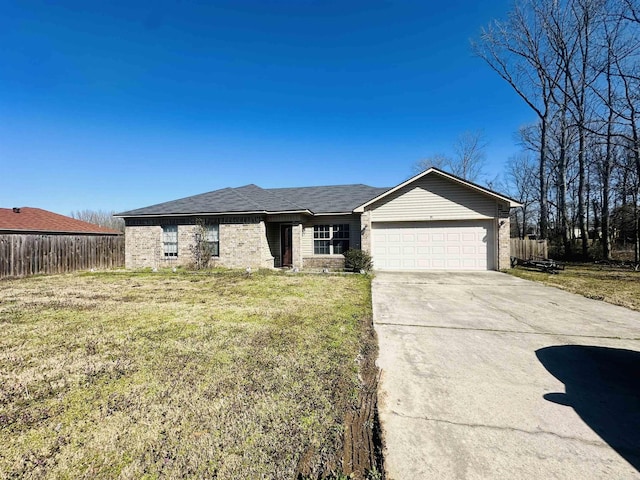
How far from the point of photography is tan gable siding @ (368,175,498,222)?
513 inches

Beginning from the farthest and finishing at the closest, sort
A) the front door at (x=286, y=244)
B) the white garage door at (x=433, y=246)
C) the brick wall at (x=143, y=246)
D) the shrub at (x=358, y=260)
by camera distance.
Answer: the front door at (x=286, y=244)
the brick wall at (x=143, y=246)
the white garage door at (x=433, y=246)
the shrub at (x=358, y=260)

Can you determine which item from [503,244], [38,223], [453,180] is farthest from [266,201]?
[38,223]

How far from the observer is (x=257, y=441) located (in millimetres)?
2209

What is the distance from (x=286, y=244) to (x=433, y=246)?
7.84 m

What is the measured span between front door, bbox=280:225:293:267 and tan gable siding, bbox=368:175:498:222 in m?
4.83

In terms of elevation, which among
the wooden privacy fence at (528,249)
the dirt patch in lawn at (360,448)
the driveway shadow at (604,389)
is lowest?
the driveway shadow at (604,389)

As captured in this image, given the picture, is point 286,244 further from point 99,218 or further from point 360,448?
point 99,218

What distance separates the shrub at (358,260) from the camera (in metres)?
12.7

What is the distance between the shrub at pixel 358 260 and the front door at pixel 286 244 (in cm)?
380

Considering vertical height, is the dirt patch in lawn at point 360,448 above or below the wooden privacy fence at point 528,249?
below

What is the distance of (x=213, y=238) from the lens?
1457 cm

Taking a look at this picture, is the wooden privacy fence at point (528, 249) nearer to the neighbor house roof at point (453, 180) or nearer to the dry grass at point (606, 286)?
the dry grass at point (606, 286)

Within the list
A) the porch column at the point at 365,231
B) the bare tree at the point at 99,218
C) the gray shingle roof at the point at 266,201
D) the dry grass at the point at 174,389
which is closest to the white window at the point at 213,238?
the gray shingle roof at the point at 266,201

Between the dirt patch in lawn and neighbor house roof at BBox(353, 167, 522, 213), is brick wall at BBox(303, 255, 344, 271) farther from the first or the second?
the dirt patch in lawn
